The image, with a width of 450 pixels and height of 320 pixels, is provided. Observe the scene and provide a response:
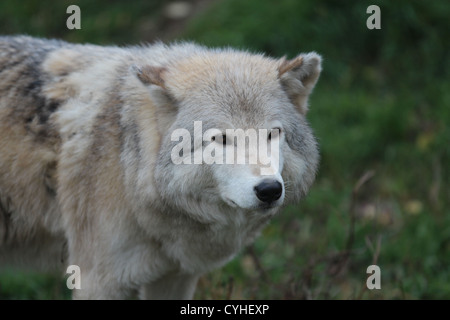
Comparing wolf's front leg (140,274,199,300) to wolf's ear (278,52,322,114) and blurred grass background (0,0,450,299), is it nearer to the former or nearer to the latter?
blurred grass background (0,0,450,299)

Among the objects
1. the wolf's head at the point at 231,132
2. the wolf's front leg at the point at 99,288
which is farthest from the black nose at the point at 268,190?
the wolf's front leg at the point at 99,288

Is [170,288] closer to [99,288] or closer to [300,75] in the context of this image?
[99,288]

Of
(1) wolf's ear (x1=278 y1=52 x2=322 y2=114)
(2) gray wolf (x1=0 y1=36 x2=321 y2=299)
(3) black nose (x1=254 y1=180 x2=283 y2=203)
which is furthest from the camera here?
(1) wolf's ear (x1=278 y1=52 x2=322 y2=114)

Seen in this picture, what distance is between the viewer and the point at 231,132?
3.56 meters

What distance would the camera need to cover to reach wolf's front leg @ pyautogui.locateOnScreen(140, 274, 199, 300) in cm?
449

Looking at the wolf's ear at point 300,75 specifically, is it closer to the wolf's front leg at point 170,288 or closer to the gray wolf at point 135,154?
the gray wolf at point 135,154

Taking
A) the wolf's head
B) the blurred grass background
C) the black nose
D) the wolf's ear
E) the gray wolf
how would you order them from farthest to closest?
the blurred grass background
the wolf's ear
the gray wolf
the wolf's head
the black nose

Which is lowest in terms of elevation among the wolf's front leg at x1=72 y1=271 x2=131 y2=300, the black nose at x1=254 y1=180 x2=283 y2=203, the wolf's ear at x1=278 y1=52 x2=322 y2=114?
the wolf's front leg at x1=72 y1=271 x2=131 y2=300

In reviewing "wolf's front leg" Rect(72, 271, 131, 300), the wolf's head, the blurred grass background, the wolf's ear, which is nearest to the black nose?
the wolf's head

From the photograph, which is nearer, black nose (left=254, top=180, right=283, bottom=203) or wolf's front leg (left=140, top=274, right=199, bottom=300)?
black nose (left=254, top=180, right=283, bottom=203)

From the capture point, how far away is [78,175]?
4.04m

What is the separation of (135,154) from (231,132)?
66cm

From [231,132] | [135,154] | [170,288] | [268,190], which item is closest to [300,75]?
[231,132]
